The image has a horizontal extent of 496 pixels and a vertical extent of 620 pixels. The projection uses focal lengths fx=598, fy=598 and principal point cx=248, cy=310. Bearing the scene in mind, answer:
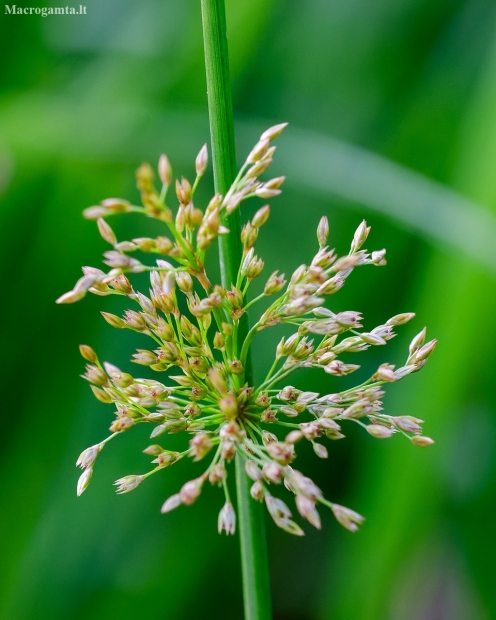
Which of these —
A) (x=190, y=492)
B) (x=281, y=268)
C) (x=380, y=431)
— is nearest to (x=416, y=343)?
(x=380, y=431)

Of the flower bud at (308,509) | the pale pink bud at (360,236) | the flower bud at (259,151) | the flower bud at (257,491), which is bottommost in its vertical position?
the flower bud at (308,509)

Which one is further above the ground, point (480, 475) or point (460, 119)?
point (460, 119)

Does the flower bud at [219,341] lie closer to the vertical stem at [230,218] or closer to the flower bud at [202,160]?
the vertical stem at [230,218]

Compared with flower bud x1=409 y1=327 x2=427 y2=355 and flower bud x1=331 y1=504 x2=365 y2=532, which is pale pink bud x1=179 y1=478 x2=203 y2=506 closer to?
flower bud x1=331 y1=504 x2=365 y2=532

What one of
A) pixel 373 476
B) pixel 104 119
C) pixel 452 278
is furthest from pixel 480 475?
pixel 104 119

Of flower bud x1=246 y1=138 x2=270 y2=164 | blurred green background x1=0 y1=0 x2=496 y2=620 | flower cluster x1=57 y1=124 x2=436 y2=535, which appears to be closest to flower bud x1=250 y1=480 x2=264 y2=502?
flower cluster x1=57 y1=124 x2=436 y2=535

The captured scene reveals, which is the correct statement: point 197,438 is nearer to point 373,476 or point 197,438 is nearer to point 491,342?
point 373,476

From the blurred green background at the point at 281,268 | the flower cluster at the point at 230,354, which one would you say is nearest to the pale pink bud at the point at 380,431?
the flower cluster at the point at 230,354

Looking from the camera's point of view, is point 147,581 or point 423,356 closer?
point 423,356
